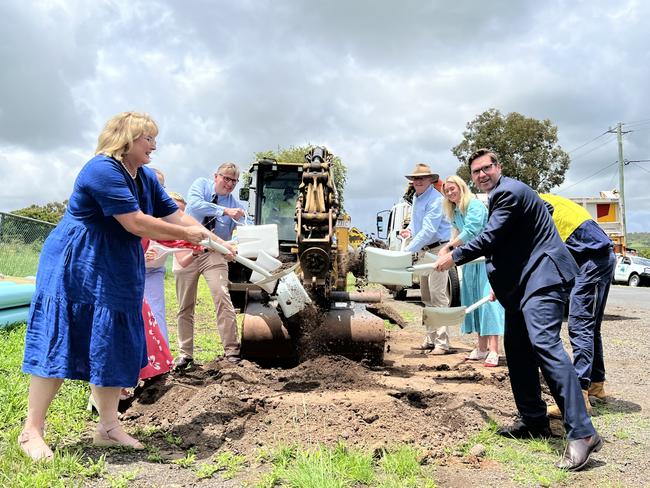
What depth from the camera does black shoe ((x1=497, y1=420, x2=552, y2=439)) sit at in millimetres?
3641

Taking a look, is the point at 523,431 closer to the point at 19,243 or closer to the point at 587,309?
the point at 587,309

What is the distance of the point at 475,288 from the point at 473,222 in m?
1.00

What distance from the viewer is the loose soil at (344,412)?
10.2ft

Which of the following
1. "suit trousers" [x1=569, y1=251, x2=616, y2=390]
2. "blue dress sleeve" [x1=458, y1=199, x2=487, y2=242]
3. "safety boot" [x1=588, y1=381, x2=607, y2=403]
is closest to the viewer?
"suit trousers" [x1=569, y1=251, x2=616, y2=390]

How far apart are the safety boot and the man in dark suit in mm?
1071

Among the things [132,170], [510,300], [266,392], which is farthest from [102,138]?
[510,300]

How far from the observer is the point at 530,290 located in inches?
136

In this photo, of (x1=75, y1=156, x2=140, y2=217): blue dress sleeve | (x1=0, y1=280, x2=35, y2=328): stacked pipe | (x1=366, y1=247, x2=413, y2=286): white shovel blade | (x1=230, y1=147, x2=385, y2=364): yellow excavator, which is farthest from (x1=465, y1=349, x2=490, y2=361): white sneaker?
(x1=0, y1=280, x2=35, y2=328): stacked pipe

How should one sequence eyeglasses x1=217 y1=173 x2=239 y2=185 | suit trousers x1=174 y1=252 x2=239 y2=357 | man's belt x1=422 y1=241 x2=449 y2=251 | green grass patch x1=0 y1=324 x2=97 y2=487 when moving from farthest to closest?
man's belt x1=422 y1=241 x2=449 y2=251
eyeglasses x1=217 y1=173 x2=239 y2=185
suit trousers x1=174 y1=252 x2=239 y2=357
green grass patch x1=0 y1=324 x2=97 y2=487

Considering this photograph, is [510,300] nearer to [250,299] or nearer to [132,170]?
[132,170]

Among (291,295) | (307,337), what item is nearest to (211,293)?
(291,295)

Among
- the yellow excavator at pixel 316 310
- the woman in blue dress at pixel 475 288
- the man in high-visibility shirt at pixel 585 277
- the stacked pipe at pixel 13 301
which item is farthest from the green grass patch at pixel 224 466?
the stacked pipe at pixel 13 301

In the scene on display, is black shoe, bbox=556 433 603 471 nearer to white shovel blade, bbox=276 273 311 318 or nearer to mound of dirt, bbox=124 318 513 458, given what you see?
mound of dirt, bbox=124 318 513 458

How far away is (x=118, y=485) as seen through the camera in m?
2.73
